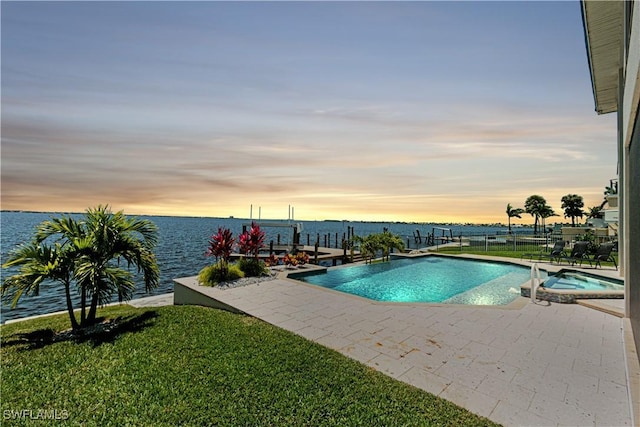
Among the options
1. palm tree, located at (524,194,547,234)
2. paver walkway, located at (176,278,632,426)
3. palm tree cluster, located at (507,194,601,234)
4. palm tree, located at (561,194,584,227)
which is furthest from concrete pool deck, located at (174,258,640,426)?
palm tree, located at (524,194,547,234)

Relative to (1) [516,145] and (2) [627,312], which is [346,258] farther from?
(2) [627,312]

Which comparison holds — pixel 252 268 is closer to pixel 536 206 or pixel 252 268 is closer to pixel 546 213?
pixel 536 206

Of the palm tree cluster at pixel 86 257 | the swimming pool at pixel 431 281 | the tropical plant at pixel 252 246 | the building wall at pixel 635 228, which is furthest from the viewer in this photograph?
the tropical plant at pixel 252 246

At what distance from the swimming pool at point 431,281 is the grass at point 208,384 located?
4.63m

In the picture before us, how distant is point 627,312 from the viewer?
520 cm

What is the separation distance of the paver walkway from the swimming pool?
6.57 feet

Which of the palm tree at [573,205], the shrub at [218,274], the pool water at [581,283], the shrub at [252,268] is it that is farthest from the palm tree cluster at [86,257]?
the palm tree at [573,205]

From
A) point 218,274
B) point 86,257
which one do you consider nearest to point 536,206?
point 218,274

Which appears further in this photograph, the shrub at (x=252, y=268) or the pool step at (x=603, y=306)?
the shrub at (x=252, y=268)

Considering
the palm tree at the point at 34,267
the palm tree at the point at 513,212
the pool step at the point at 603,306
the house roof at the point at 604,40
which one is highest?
the house roof at the point at 604,40

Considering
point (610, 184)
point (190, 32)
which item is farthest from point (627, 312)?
point (610, 184)

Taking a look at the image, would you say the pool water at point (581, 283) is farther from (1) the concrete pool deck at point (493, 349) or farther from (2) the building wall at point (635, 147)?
(2) the building wall at point (635, 147)

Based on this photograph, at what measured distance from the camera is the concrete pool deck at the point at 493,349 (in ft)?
9.34
